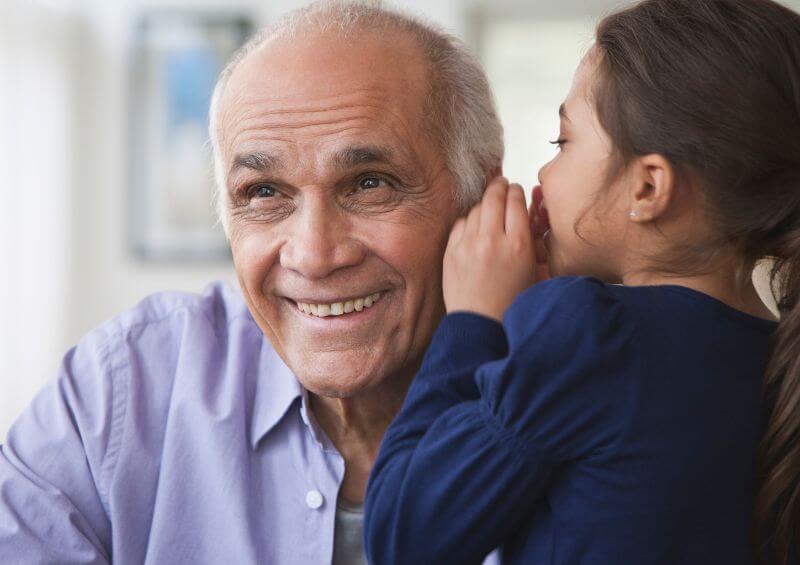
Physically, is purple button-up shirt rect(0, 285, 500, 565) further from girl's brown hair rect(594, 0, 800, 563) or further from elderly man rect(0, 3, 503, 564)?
girl's brown hair rect(594, 0, 800, 563)

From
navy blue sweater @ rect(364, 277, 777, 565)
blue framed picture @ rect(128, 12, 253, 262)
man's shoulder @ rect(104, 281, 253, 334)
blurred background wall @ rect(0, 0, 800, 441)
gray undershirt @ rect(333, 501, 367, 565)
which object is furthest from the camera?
blue framed picture @ rect(128, 12, 253, 262)

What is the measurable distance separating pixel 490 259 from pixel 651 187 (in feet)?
0.86

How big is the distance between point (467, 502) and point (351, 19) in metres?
0.90

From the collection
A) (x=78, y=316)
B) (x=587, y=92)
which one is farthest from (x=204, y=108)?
(x=587, y=92)

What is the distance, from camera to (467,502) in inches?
46.3

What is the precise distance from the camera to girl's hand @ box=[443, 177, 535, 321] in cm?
135

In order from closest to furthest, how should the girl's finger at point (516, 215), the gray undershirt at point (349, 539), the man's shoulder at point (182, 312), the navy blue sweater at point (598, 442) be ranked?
the navy blue sweater at point (598, 442), the girl's finger at point (516, 215), the gray undershirt at point (349, 539), the man's shoulder at point (182, 312)

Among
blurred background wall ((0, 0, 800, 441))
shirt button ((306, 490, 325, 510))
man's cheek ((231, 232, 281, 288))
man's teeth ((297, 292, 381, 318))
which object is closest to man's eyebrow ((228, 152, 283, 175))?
man's cheek ((231, 232, 281, 288))

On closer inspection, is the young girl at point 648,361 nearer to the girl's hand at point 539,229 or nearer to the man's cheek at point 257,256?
the girl's hand at point 539,229

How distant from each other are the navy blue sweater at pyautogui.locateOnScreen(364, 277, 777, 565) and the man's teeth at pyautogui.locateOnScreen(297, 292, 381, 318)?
0.47m

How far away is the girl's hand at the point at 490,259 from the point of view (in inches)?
53.2

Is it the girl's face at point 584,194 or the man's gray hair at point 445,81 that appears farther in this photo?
the man's gray hair at point 445,81

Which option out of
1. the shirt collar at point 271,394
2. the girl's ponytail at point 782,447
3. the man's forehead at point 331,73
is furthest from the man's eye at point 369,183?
the girl's ponytail at point 782,447

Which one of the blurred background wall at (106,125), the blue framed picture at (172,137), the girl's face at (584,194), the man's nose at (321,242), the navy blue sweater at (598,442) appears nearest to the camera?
the navy blue sweater at (598,442)
